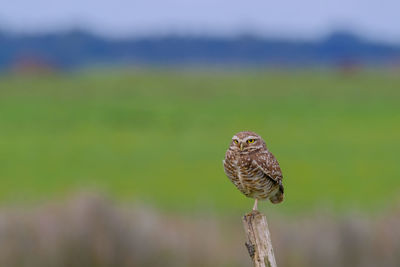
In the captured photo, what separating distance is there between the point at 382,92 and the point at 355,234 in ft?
192

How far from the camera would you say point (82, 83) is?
270 ft

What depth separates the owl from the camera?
5.29 meters

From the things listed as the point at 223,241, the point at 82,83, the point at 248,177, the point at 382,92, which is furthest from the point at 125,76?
the point at 248,177

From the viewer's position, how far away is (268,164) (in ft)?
18.1

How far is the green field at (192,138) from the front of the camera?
29.2 meters

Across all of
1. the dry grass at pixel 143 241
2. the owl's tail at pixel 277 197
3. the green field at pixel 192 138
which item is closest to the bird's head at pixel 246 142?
the owl's tail at pixel 277 197

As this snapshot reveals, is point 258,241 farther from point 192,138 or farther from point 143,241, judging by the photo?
point 192,138

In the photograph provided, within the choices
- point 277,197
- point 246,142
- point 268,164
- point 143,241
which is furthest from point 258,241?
point 143,241

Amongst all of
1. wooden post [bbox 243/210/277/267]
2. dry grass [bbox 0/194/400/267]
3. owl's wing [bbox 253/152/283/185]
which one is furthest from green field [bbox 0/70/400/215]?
wooden post [bbox 243/210/277/267]

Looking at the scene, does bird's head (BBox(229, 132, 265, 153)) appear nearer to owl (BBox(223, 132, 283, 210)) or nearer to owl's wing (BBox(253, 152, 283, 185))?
owl (BBox(223, 132, 283, 210))

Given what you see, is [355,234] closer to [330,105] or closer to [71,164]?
[71,164]

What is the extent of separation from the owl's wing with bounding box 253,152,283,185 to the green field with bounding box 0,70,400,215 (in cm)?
1008

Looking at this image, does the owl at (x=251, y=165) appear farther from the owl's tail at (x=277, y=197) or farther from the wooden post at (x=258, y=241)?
the wooden post at (x=258, y=241)

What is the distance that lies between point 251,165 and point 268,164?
4.7 inches
